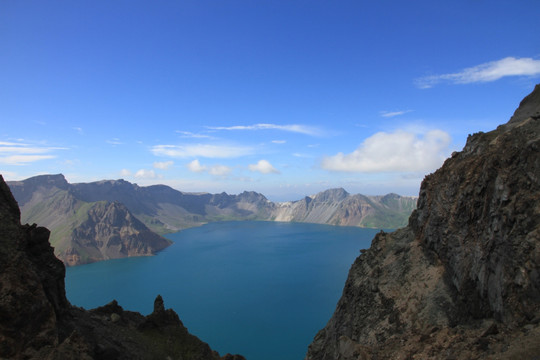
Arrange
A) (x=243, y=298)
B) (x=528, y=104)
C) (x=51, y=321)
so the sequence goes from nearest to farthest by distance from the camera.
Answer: (x=51, y=321) < (x=528, y=104) < (x=243, y=298)

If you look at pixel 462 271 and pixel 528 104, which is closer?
pixel 462 271

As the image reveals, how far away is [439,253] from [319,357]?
23.6 meters

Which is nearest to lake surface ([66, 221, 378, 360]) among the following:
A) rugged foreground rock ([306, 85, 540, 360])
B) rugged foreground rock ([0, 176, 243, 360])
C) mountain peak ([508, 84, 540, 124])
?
rugged foreground rock ([0, 176, 243, 360])

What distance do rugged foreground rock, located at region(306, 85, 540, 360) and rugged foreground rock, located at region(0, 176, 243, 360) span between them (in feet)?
77.3

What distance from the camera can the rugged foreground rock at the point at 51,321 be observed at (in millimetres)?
23609

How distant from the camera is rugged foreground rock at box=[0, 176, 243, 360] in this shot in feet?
77.5

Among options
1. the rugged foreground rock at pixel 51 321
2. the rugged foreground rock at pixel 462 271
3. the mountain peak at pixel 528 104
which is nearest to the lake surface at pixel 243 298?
the rugged foreground rock at pixel 51 321

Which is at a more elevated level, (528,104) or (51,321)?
(528,104)

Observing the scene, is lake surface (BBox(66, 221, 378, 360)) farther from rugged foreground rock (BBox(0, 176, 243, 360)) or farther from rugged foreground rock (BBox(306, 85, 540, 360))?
rugged foreground rock (BBox(306, 85, 540, 360))

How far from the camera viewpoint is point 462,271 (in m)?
32.8

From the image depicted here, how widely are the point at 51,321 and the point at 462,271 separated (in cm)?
4082

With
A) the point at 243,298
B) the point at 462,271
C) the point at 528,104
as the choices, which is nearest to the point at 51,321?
the point at 462,271

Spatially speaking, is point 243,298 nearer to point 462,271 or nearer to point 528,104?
point 462,271

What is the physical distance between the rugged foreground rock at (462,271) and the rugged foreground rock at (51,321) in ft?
77.3
